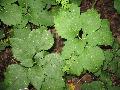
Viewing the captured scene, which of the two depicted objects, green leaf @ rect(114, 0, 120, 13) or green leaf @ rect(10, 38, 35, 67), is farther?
green leaf @ rect(114, 0, 120, 13)

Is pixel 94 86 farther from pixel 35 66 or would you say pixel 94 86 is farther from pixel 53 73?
pixel 35 66

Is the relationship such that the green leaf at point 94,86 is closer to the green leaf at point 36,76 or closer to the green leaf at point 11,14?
the green leaf at point 36,76

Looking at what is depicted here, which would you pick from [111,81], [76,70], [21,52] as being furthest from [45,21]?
[111,81]

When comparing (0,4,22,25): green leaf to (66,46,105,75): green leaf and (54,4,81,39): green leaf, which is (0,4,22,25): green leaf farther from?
(66,46,105,75): green leaf

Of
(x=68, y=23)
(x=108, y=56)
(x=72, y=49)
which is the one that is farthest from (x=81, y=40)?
(x=108, y=56)

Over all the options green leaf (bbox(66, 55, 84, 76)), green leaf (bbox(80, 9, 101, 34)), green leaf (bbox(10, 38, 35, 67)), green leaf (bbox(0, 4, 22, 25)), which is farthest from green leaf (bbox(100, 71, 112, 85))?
green leaf (bbox(0, 4, 22, 25))

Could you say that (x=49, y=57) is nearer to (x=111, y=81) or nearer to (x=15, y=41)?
(x=15, y=41)

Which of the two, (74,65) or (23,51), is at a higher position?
(23,51)
